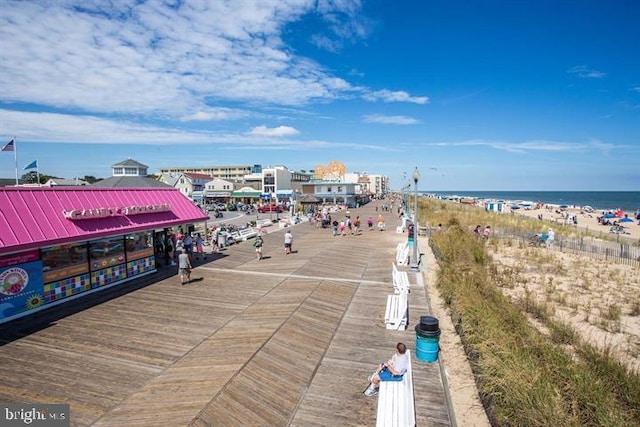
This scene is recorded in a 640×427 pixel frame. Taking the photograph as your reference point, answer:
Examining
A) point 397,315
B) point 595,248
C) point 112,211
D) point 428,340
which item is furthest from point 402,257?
point 595,248

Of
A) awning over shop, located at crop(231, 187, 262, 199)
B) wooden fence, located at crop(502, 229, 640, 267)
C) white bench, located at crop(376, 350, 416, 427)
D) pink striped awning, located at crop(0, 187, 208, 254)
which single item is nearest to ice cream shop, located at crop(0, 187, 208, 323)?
pink striped awning, located at crop(0, 187, 208, 254)

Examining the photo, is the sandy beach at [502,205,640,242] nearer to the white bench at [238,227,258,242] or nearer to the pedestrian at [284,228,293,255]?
the pedestrian at [284,228,293,255]

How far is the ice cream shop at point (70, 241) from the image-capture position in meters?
10.2

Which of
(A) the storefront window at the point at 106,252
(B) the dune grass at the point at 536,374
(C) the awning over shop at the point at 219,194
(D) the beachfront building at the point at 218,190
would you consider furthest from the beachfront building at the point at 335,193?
(B) the dune grass at the point at 536,374

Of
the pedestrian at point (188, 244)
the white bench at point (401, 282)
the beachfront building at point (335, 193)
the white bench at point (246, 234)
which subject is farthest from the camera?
the beachfront building at point (335, 193)

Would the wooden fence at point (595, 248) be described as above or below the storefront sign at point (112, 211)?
below

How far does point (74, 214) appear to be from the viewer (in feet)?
38.1

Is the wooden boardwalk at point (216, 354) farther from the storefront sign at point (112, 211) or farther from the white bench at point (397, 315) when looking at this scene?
the storefront sign at point (112, 211)

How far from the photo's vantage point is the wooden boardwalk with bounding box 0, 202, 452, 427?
638 cm

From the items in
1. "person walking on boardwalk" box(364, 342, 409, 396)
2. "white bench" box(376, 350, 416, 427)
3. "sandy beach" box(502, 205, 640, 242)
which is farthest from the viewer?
"sandy beach" box(502, 205, 640, 242)

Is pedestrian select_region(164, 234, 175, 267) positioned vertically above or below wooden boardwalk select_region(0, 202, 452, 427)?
above

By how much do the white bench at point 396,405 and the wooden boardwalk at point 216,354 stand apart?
0.41 m

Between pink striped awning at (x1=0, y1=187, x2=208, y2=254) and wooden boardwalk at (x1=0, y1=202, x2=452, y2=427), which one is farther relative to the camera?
pink striped awning at (x1=0, y1=187, x2=208, y2=254)

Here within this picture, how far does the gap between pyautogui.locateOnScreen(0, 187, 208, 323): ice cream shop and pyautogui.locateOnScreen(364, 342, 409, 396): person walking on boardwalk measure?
32.5ft
